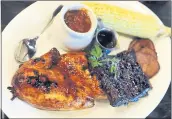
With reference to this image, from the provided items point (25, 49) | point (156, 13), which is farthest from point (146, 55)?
point (25, 49)

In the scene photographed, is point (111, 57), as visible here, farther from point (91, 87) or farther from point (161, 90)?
point (161, 90)

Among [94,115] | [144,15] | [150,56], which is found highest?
[144,15]

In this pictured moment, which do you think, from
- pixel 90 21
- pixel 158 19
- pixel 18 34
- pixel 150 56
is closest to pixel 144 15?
pixel 158 19

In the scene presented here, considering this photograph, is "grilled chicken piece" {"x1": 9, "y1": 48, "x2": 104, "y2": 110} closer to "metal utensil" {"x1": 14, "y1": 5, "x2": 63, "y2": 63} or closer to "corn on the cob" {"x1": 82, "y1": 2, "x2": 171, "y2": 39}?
"metal utensil" {"x1": 14, "y1": 5, "x2": 63, "y2": 63}

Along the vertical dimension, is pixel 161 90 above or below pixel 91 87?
below

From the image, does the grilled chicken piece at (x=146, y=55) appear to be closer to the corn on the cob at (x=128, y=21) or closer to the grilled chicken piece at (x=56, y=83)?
the corn on the cob at (x=128, y=21)

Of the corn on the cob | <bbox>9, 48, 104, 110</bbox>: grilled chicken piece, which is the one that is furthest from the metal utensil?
the corn on the cob
